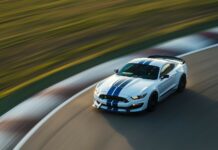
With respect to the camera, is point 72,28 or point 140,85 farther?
point 72,28

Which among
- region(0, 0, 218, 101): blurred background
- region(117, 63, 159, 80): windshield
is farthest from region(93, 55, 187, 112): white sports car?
Answer: region(0, 0, 218, 101): blurred background

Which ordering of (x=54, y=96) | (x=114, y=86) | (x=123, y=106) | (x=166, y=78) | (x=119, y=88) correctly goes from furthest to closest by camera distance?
1. (x=54, y=96)
2. (x=166, y=78)
3. (x=114, y=86)
4. (x=119, y=88)
5. (x=123, y=106)

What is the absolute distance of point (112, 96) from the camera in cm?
1280

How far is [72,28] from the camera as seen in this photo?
21922 millimetres

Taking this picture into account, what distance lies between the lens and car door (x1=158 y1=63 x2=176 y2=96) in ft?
44.4

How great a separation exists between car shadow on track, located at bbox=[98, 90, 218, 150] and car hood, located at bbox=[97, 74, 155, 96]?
0.62m

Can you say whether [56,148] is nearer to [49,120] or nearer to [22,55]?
[49,120]

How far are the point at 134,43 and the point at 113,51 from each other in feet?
4.38

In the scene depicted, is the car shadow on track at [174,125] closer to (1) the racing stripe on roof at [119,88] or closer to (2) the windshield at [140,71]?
(1) the racing stripe on roof at [119,88]

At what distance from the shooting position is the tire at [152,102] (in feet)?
42.4

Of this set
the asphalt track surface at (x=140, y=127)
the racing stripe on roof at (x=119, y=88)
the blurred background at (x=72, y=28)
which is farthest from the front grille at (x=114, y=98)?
the blurred background at (x=72, y=28)

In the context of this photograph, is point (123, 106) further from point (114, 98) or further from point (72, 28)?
point (72, 28)

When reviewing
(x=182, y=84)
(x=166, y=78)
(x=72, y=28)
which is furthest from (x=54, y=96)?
(x=72, y=28)

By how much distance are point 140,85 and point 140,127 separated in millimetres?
1419
